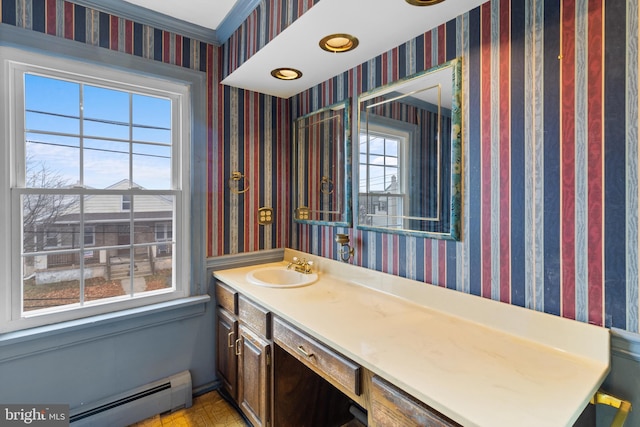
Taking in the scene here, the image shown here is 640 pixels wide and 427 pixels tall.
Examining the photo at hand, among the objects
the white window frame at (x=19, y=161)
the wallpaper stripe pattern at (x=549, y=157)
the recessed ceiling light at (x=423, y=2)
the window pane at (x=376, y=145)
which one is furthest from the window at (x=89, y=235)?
the recessed ceiling light at (x=423, y=2)

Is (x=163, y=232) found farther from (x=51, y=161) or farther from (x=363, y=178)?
(x=363, y=178)

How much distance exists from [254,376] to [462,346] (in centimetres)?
113

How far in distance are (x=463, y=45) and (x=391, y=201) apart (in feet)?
2.66

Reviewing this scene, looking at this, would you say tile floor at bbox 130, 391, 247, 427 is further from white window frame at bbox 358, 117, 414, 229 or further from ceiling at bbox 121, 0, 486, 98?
ceiling at bbox 121, 0, 486, 98

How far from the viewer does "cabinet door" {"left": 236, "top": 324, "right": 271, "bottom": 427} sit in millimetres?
1644

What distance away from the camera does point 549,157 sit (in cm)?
119

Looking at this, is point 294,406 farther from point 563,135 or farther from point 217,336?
point 563,135

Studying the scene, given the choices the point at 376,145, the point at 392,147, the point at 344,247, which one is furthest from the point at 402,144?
the point at 344,247

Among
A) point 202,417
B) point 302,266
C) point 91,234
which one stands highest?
point 91,234

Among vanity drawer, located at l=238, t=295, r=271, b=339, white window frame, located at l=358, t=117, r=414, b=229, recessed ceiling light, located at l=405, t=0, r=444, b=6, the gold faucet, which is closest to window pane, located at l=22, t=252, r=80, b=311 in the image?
vanity drawer, located at l=238, t=295, r=271, b=339

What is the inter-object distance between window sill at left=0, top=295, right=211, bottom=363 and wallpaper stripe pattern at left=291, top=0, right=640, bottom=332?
1.60m

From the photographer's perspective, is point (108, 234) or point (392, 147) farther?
point (108, 234)

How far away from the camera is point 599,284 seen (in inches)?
42.9

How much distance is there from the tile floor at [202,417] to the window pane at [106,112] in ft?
5.73
